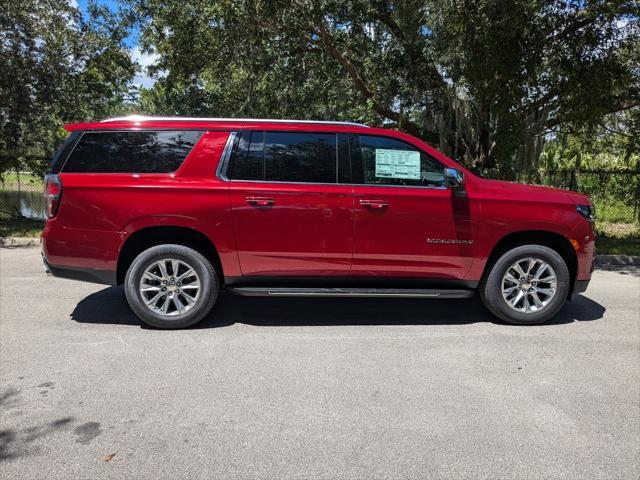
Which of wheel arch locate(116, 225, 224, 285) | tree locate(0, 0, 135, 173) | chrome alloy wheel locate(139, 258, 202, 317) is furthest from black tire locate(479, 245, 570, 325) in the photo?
tree locate(0, 0, 135, 173)

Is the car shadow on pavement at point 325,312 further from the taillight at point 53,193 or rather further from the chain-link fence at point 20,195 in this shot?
the chain-link fence at point 20,195

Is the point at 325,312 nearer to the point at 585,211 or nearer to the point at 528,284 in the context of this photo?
the point at 528,284

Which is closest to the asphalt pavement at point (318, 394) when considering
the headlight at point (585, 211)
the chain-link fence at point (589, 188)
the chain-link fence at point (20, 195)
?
the headlight at point (585, 211)

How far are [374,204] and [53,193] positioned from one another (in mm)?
3066

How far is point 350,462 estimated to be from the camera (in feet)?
9.24

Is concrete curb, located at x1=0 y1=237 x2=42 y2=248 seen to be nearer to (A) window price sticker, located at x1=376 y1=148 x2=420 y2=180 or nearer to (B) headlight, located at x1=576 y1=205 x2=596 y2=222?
(A) window price sticker, located at x1=376 y1=148 x2=420 y2=180

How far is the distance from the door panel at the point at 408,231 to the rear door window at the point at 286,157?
42 centimetres

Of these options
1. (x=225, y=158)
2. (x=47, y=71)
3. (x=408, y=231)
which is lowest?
(x=408, y=231)

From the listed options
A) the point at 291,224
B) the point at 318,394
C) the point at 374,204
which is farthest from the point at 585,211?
the point at 318,394

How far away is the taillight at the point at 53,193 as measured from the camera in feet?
16.1

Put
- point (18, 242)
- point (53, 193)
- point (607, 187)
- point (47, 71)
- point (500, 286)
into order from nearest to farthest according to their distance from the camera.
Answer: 1. point (53, 193)
2. point (500, 286)
3. point (18, 242)
4. point (47, 71)
5. point (607, 187)

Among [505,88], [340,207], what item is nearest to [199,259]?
[340,207]

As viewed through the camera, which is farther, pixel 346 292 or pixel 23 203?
pixel 23 203

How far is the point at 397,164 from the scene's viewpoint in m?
5.09
